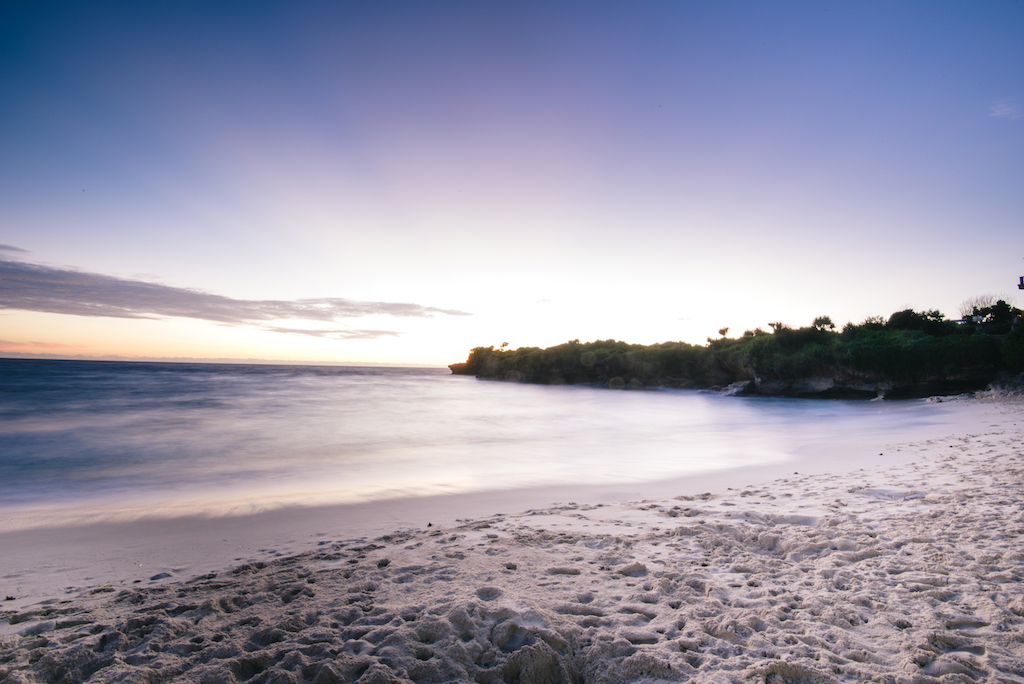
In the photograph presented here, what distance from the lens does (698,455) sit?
10.2 m

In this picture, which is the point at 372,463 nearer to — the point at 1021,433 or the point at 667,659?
the point at 667,659

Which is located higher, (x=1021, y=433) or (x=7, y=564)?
(x=1021, y=433)

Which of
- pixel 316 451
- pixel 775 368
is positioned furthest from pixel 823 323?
pixel 316 451

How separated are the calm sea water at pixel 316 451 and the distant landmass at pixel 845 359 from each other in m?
8.35

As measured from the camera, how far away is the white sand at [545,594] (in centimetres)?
233

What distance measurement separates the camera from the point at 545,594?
122 inches

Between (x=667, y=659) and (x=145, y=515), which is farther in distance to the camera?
(x=145, y=515)

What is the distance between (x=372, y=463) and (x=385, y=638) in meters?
6.91

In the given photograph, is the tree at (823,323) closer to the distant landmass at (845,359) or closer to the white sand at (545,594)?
the distant landmass at (845,359)

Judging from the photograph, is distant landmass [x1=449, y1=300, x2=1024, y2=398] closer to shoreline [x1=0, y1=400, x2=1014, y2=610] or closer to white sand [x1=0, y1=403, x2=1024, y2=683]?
shoreline [x1=0, y1=400, x2=1014, y2=610]

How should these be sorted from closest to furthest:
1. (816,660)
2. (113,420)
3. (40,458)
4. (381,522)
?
(816,660) < (381,522) < (40,458) < (113,420)

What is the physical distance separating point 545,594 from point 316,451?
8.57 m

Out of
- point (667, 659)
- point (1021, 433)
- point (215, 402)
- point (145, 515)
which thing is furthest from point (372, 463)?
point (215, 402)

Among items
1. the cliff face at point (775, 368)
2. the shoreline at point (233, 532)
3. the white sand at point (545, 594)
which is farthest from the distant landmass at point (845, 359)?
the white sand at point (545, 594)
